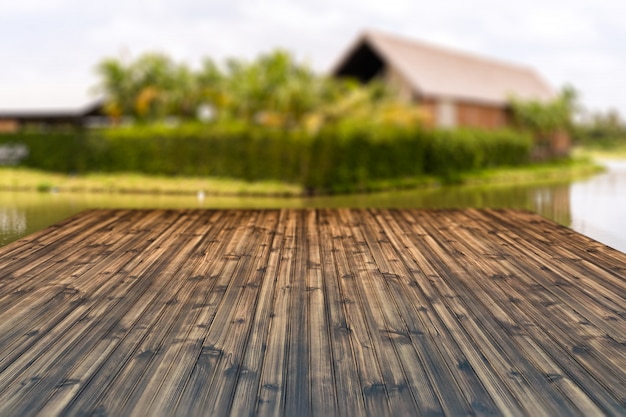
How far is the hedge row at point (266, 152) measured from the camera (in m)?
13.1

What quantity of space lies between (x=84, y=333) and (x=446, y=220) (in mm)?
5264

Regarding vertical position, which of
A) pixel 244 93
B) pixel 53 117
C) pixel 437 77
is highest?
pixel 437 77

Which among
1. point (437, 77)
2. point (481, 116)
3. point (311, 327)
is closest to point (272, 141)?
point (311, 327)

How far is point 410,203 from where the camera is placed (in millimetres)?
10766

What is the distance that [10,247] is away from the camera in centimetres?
571

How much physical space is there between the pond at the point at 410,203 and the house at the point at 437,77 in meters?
8.47

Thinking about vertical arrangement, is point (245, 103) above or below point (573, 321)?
above

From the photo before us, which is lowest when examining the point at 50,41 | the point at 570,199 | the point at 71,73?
the point at 570,199

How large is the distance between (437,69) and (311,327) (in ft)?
74.4

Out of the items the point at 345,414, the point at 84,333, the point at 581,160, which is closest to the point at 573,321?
the point at 345,414

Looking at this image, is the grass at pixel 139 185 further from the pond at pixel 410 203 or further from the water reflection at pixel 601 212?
the water reflection at pixel 601 212

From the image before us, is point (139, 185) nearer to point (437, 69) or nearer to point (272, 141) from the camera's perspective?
point (272, 141)

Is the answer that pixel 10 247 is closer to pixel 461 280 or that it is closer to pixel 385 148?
pixel 461 280

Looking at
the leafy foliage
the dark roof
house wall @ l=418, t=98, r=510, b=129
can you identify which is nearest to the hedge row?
the leafy foliage
